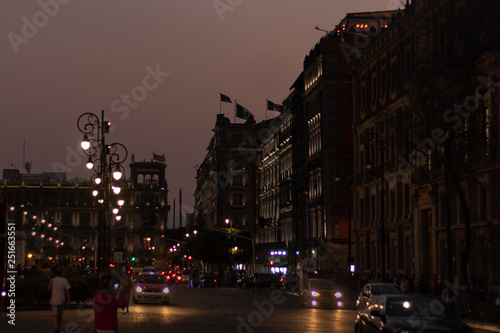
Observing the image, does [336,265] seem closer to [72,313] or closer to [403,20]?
[403,20]

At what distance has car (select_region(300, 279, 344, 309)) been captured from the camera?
154ft

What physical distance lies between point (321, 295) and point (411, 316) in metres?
28.1

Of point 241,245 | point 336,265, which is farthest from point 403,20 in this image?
point 241,245

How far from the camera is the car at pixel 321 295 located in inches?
1852

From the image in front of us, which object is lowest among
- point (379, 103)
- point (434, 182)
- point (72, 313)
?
point (72, 313)

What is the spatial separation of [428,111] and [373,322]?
16872 mm

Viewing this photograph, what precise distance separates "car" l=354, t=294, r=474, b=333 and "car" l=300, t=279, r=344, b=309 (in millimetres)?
26160

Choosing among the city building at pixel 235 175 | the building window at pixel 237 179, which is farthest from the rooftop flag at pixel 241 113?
the building window at pixel 237 179

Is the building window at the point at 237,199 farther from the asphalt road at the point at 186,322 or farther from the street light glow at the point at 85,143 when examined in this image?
the asphalt road at the point at 186,322

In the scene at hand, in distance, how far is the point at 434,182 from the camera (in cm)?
4828

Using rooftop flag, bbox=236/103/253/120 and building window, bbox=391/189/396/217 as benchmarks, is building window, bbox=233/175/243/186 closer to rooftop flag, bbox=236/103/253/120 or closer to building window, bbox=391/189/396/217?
rooftop flag, bbox=236/103/253/120

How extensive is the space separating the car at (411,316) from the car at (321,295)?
26.2 metres

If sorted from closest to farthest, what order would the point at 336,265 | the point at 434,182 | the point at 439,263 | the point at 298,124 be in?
the point at 434,182 → the point at 439,263 → the point at 336,265 → the point at 298,124

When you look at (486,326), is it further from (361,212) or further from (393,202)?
(361,212)
